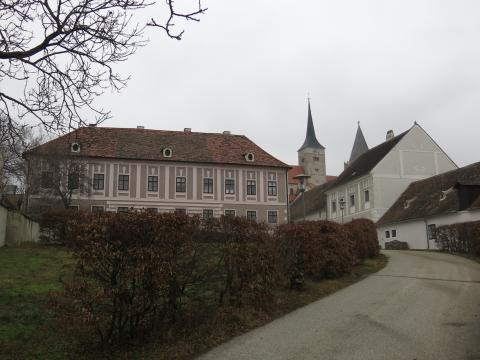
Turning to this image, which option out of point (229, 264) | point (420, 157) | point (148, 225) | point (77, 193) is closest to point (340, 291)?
point (229, 264)

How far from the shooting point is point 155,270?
7.38m

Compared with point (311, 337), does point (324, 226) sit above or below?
above

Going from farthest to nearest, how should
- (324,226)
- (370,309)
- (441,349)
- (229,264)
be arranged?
1. (324,226)
2. (370,309)
3. (229,264)
4. (441,349)

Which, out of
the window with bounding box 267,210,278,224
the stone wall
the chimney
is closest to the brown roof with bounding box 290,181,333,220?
the chimney

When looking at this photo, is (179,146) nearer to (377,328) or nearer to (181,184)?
(181,184)

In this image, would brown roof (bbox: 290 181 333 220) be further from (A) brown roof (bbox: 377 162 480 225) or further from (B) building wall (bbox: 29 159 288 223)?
(A) brown roof (bbox: 377 162 480 225)

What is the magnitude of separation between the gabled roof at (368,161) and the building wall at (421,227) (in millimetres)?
7609

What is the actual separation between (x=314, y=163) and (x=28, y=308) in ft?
304

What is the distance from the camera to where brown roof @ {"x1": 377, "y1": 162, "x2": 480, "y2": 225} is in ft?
105

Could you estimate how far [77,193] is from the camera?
126 ft

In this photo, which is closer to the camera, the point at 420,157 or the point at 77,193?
the point at 77,193

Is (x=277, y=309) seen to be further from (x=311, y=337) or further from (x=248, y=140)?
(x=248, y=140)

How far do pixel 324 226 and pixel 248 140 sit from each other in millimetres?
33485

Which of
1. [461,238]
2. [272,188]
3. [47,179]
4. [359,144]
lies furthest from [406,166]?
[359,144]
